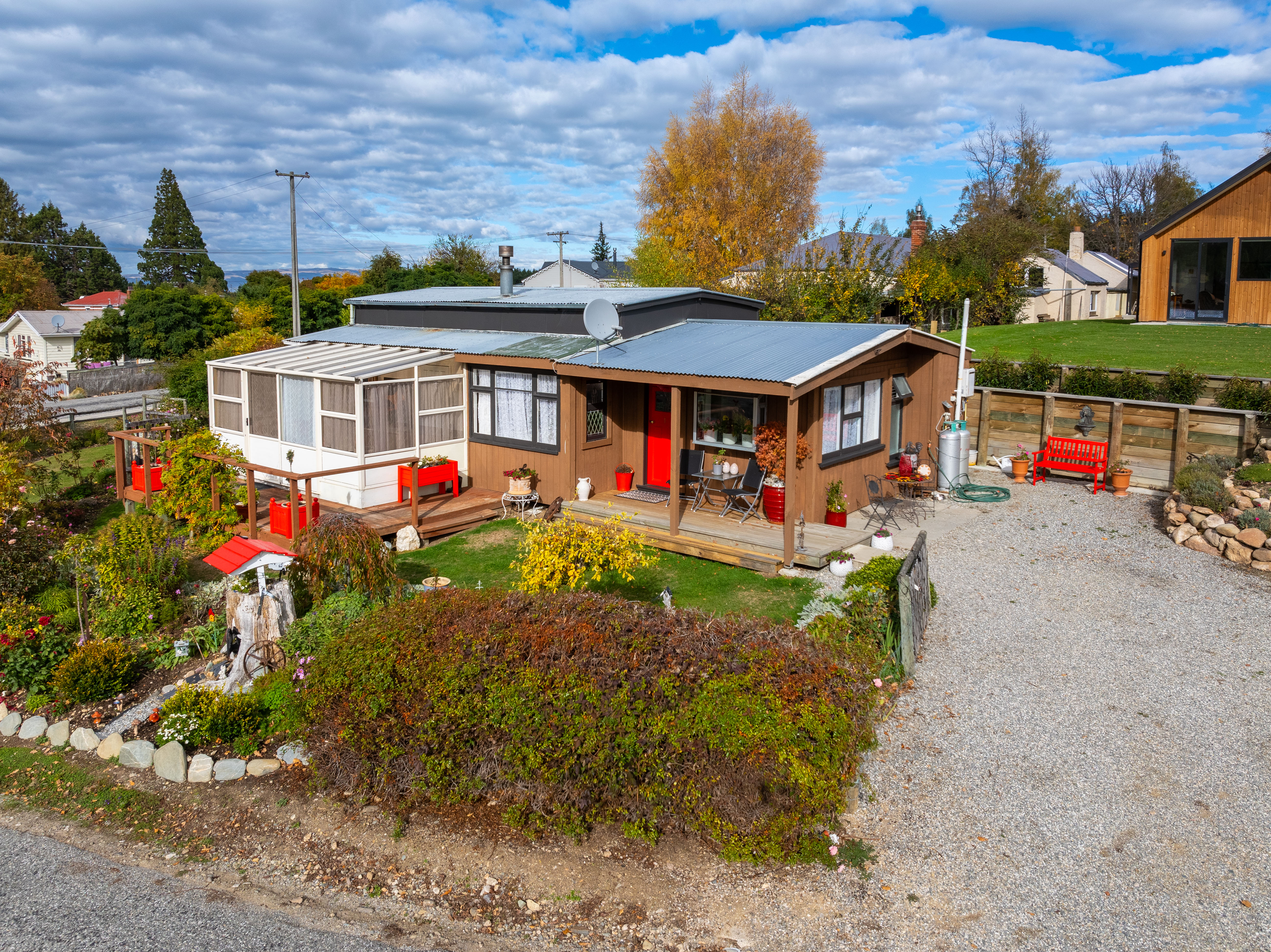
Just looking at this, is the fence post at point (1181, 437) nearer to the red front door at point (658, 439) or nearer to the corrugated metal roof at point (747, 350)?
the corrugated metal roof at point (747, 350)

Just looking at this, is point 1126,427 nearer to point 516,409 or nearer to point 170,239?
point 516,409

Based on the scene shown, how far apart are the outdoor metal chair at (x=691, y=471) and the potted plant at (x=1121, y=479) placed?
708 centimetres

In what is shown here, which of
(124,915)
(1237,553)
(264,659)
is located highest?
(1237,553)

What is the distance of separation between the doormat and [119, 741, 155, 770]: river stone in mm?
7677

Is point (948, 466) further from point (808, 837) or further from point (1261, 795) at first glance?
point (808, 837)

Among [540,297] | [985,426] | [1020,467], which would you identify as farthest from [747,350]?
[985,426]

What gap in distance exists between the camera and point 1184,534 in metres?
11.7

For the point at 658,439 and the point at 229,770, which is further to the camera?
the point at 658,439

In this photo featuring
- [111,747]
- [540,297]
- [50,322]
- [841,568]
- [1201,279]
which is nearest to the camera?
[111,747]

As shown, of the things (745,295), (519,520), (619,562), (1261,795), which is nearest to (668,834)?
(619,562)

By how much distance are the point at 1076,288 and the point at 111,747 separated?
137ft

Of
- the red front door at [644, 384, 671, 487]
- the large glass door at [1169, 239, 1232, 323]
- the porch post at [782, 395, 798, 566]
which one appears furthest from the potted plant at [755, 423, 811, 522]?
the large glass door at [1169, 239, 1232, 323]

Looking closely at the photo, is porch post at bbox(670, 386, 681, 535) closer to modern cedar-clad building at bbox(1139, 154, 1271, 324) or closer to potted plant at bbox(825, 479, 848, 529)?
potted plant at bbox(825, 479, 848, 529)

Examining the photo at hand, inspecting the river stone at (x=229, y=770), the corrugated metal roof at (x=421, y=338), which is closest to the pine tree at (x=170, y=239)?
the corrugated metal roof at (x=421, y=338)
